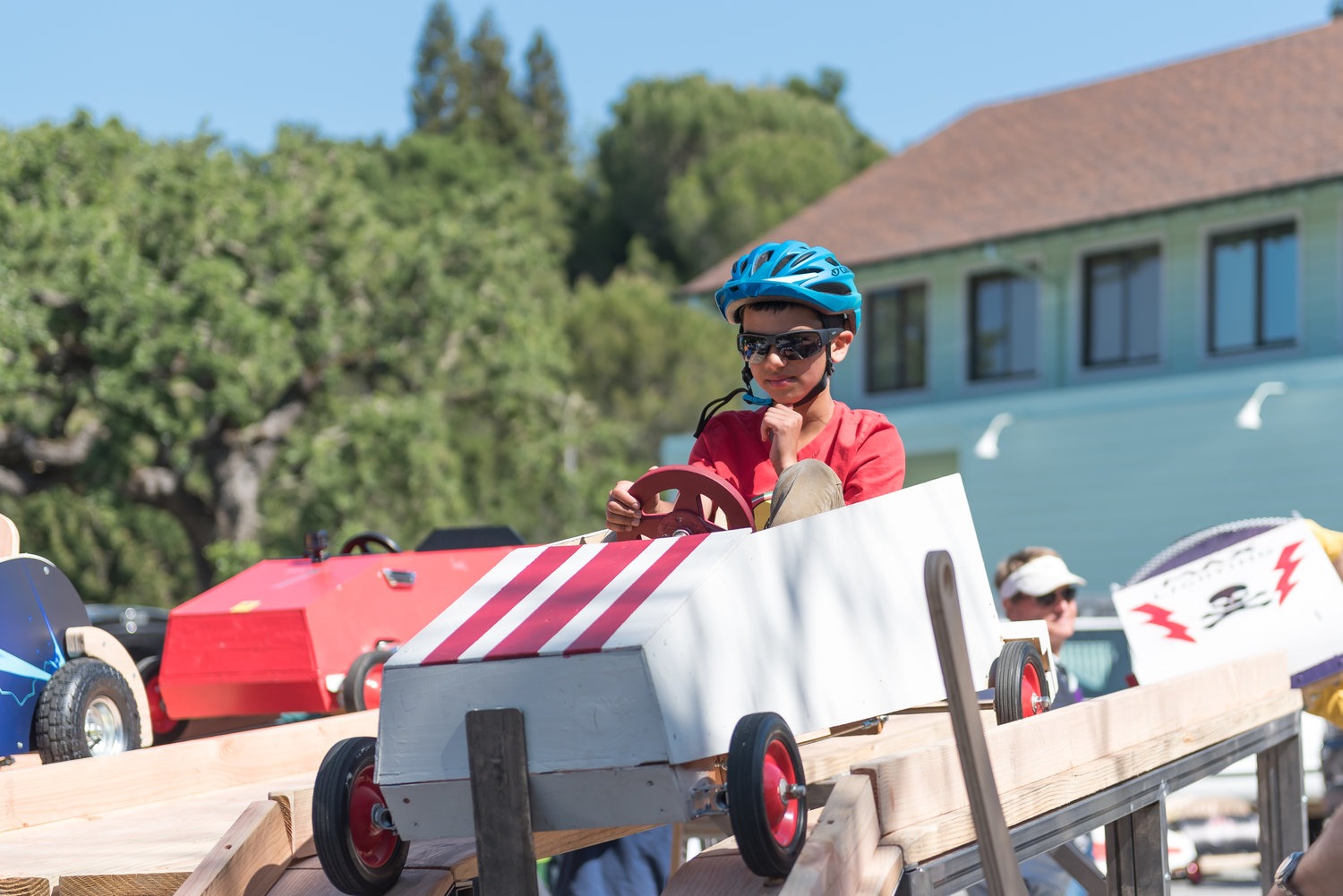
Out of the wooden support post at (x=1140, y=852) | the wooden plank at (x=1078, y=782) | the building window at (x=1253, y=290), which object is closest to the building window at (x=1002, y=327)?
the building window at (x=1253, y=290)

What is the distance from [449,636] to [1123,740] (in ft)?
6.69

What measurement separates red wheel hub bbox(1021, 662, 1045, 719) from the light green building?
623 inches

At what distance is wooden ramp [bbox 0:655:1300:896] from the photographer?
2.90 meters

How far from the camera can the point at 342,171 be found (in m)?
26.5

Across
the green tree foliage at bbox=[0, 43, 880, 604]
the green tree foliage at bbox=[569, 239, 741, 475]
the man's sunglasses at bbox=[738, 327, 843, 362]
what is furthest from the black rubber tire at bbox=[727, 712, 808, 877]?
the green tree foliage at bbox=[569, 239, 741, 475]

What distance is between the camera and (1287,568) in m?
5.65

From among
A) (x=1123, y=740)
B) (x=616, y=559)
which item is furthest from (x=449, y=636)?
(x=1123, y=740)

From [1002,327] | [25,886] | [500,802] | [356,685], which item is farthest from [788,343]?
[1002,327]

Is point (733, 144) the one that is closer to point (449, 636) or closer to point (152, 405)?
point (152, 405)

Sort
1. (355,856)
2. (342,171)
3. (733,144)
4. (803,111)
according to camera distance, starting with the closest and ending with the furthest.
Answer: (355,856) → (342,171) → (733,144) → (803,111)

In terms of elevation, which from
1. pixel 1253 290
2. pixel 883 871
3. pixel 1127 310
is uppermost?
pixel 1253 290

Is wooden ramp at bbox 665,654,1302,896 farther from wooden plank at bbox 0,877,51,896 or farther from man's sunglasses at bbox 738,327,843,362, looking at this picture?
wooden plank at bbox 0,877,51,896

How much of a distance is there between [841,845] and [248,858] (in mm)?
1229

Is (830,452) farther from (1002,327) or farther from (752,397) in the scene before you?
(1002,327)
